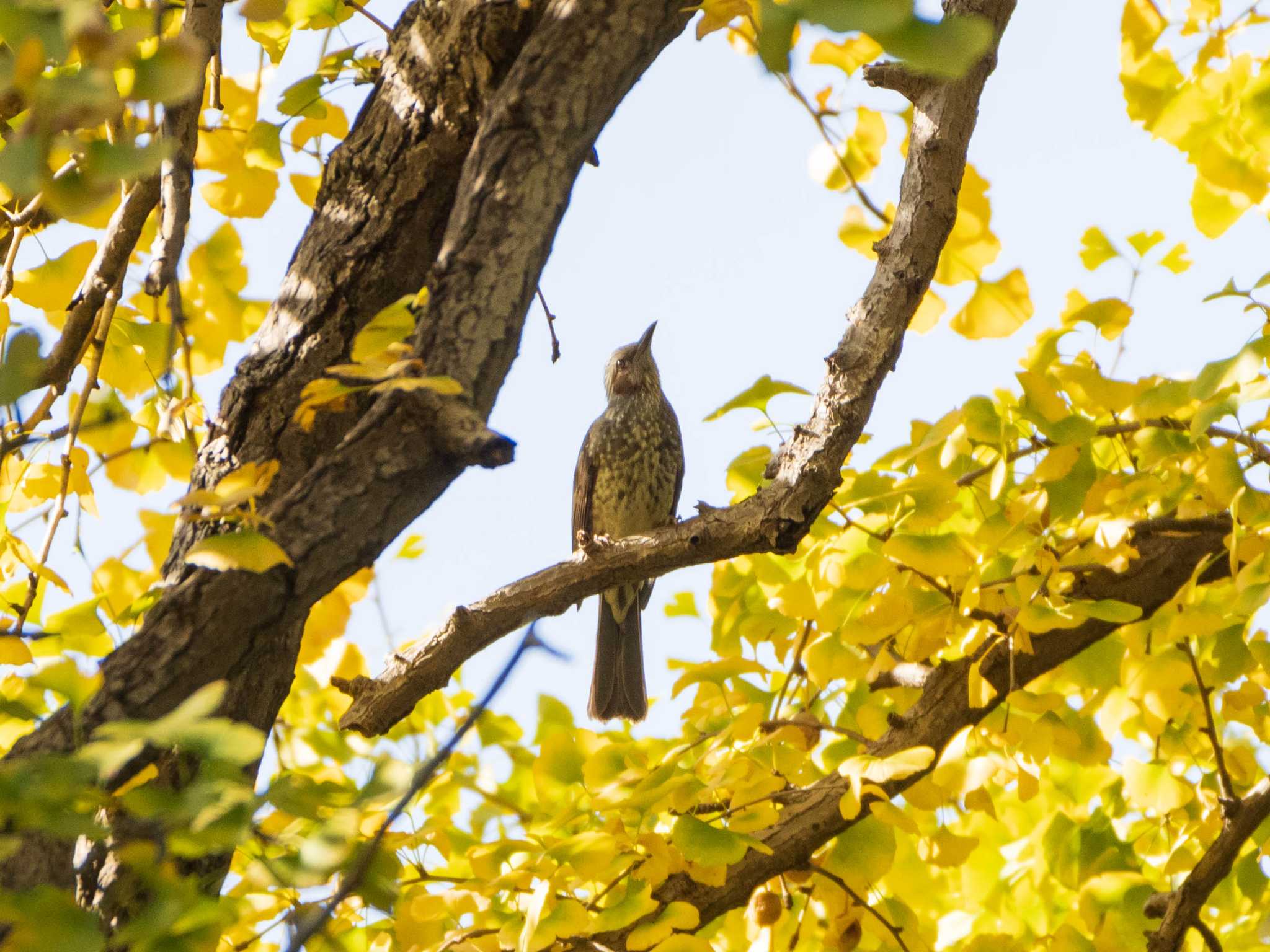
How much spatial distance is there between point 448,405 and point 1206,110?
1967 millimetres

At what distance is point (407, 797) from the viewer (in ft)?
3.37

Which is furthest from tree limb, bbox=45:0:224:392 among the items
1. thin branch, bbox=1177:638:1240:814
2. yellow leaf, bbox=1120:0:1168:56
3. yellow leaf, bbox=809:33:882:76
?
thin branch, bbox=1177:638:1240:814

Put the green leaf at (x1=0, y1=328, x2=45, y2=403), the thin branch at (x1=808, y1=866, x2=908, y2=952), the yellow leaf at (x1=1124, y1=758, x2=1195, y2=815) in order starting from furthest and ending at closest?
the yellow leaf at (x1=1124, y1=758, x2=1195, y2=815) < the thin branch at (x1=808, y1=866, x2=908, y2=952) < the green leaf at (x1=0, y1=328, x2=45, y2=403)

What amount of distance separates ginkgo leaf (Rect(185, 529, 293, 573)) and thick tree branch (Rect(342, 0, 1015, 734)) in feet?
2.63

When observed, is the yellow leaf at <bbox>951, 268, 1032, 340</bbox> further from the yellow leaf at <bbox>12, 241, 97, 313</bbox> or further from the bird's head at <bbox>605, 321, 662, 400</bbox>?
the bird's head at <bbox>605, 321, 662, 400</bbox>

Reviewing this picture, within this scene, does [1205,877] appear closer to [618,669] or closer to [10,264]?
[618,669]

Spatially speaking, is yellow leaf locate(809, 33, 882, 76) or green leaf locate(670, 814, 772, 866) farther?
yellow leaf locate(809, 33, 882, 76)

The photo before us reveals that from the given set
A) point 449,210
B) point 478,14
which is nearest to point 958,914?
point 449,210

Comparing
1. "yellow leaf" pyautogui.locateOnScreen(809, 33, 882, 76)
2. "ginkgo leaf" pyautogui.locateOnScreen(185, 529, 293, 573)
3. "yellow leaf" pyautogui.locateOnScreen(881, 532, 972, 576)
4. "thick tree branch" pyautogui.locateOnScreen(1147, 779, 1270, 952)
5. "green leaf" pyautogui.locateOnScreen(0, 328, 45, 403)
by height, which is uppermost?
"yellow leaf" pyautogui.locateOnScreen(809, 33, 882, 76)

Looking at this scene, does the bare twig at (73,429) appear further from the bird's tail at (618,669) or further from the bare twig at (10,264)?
the bird's tail at (618,669)

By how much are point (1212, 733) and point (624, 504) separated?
2.57 metres

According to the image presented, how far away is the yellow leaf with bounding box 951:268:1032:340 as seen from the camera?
2.69m

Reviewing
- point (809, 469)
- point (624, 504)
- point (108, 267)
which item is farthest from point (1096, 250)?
point (624, 504)

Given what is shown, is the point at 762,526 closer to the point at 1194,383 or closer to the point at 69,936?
the point at 1194,383
